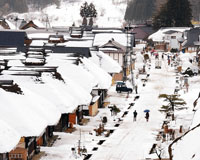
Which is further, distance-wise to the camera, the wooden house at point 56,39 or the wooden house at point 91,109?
the wooden house at point 56,39

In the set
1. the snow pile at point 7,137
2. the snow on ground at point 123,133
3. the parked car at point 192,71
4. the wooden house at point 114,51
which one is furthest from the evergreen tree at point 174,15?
the snow pile at point 7,137

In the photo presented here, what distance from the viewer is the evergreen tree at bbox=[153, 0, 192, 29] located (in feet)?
403

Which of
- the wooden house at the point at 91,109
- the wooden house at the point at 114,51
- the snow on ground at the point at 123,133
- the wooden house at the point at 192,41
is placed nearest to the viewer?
the snow on ground at the point at 123,133

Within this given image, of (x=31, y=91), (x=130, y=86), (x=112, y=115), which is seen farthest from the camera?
(x=130, y=86)

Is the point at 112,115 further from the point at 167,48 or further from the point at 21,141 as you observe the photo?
the point at 167,48

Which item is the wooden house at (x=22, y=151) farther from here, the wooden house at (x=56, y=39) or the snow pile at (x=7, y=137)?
the wooden house at (x=56, y=39)

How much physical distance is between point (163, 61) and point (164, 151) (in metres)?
59.9

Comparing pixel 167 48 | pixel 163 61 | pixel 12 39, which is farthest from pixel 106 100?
pixel 167 48

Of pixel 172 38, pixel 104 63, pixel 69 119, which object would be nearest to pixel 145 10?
pixel 172 38

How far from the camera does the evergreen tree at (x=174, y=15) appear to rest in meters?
123

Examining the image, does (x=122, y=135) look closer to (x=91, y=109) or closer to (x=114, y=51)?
(x=91, y=109)

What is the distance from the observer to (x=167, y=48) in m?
113

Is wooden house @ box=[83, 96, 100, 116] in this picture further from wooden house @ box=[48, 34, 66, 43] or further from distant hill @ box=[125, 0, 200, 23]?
distant hill @ box=[125, 0, 200, 23]

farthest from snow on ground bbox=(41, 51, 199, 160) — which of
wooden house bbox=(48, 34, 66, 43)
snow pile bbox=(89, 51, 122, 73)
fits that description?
wooden house bbox=(48, 34, 66, 43)
